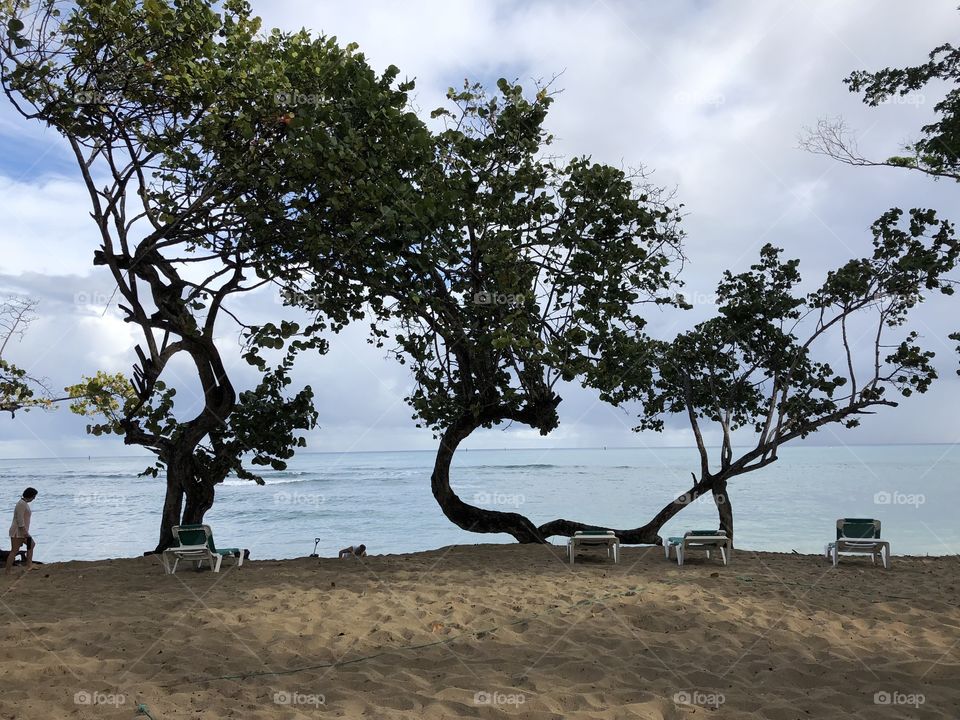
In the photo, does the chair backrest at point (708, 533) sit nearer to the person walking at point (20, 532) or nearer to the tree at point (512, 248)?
the tree at point (512, 248)

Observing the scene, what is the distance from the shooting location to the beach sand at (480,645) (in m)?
5.37

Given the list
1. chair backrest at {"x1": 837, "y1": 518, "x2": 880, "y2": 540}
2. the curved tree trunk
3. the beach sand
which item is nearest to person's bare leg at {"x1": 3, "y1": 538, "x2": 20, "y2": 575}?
the beach sand

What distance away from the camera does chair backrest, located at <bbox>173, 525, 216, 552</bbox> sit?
10.8 m

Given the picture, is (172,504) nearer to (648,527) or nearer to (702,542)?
(702,542)

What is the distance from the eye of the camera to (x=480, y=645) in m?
6.72

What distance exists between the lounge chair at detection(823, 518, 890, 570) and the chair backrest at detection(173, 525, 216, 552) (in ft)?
32.1

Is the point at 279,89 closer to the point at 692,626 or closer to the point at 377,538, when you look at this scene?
the point at 692,626

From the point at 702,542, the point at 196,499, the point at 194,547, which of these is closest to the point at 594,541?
the point at 702,542

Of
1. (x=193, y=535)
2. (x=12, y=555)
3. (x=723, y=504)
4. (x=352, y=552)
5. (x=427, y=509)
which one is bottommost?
(x=427, y=509)

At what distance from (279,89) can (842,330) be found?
38.0 ft

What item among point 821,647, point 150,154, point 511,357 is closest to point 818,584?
point 821,647

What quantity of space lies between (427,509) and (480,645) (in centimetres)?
3791

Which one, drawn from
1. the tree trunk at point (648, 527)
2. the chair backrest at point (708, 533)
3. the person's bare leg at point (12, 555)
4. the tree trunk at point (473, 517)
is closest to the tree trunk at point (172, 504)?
the person's bare leg at point (12, 555)

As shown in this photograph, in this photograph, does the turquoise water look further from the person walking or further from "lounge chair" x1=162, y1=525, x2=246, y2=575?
the person walking
